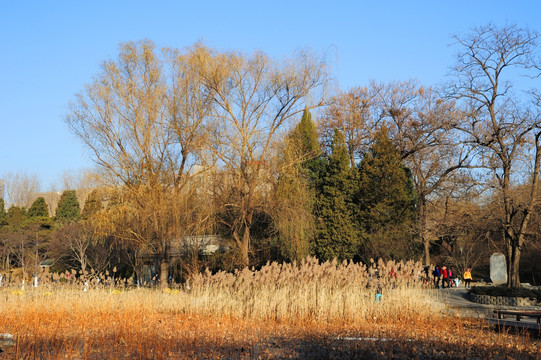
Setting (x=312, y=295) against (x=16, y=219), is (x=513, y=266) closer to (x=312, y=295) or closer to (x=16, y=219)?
(x=312, y=295)

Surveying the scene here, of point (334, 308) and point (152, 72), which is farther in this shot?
point (152, 72)

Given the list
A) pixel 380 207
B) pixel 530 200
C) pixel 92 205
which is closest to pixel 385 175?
pixel 380 207

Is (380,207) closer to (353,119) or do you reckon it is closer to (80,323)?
(353,119)

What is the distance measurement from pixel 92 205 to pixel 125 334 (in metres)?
14.5

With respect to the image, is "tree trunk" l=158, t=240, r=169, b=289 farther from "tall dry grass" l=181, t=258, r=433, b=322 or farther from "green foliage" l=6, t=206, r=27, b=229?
"green foliage" l=6, t=206, r=27, b=229

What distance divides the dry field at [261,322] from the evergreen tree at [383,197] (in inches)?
612

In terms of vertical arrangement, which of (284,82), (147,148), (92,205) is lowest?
(92,205)

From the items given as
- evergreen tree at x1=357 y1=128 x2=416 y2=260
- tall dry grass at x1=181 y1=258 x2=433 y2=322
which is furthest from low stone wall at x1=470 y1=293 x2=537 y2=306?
evergreen tree at x1=357 y1=128 x2=416 y2=260

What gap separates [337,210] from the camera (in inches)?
1159

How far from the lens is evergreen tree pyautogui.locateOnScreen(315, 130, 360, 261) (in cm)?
2831

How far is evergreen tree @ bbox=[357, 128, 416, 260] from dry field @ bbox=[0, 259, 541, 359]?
15.6m

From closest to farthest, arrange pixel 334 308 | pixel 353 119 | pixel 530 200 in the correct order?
1. pixel 334 308
2. pixel 530 200
3. pixel 353 119

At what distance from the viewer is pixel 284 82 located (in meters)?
23.6

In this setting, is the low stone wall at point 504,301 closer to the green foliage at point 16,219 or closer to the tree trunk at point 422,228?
the tree trunk at point 422,228
